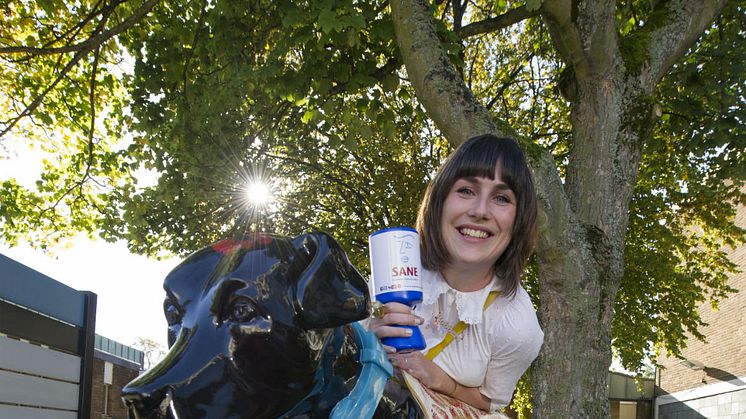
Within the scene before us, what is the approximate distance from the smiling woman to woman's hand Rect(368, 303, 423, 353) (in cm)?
719

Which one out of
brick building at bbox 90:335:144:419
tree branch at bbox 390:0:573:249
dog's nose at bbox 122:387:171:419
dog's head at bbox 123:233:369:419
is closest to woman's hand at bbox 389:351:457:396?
dog's head at bbox 123:233:369:419

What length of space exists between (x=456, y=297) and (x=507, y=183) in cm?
43

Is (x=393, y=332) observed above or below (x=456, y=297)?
below

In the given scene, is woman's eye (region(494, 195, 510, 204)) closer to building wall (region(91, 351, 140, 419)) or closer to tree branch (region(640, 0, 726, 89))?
tree branch (region(640, 0, 726, 89))

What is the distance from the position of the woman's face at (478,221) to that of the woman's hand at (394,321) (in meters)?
0.48

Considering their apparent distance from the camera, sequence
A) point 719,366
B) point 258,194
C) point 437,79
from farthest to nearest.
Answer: point 719,366
point 258,194
point 437,79

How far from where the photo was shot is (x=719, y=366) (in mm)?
19391

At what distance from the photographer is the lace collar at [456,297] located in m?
2.12

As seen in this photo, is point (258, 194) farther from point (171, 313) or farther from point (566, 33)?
point (171, 313)

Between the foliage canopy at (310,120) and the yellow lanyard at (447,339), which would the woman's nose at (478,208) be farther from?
the foliage canopy at (310,120)

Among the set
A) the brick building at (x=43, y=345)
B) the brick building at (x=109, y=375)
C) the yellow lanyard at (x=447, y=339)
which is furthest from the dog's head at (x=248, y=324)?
the brick building at (x=109, y=375)

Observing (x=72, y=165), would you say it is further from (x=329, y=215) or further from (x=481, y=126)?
(x=481, y=126)

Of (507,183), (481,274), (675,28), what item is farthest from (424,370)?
(675,28)

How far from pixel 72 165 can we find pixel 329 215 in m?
4.99
